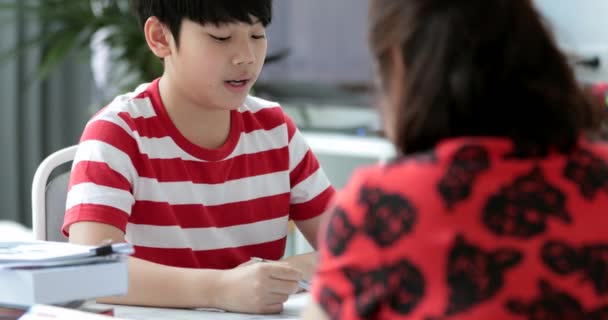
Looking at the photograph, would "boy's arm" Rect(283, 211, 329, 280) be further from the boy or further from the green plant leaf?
the green plant leaf

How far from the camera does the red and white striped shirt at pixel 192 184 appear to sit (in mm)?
1430

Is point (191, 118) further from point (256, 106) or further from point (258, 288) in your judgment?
point (258, 288)

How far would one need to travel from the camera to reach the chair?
154cm

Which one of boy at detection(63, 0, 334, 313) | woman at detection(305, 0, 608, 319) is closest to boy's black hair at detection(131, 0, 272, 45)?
boy at detection(63, 0, 334, 313)

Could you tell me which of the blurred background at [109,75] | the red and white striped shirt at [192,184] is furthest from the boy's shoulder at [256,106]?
the blurred background at [109,75]

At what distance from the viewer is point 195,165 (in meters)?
1.54

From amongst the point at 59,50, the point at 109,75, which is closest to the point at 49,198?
the point at 59,50

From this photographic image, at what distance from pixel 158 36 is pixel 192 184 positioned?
10.3 inches

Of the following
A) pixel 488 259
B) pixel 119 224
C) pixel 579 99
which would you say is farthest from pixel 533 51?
pixel 119 224

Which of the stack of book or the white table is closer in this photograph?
the stack of book

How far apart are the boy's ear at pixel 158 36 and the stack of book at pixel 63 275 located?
0.54 metres

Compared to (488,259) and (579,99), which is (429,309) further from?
(579,99)

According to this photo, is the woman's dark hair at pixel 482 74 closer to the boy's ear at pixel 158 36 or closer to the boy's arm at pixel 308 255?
the boy's arm at pixel 308 255

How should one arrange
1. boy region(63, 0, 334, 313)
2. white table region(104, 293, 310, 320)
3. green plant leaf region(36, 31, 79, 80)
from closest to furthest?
1. white table region(104, 293, 310, 320)
2. boy region(63, 0, 334, 313)
3. green plant leaf region(36, 31, 79, 80)
